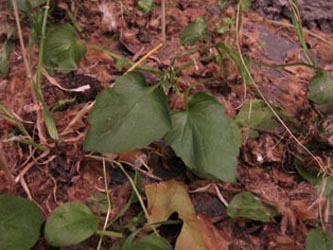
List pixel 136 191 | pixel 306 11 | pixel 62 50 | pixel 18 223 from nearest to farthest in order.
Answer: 1. pixel 18 223
2. pixel 136 191
3. pixel 62 50
4. pixel 306 11

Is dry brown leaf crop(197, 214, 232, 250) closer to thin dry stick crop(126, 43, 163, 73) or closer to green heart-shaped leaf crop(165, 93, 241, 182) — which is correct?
green heart-shaped leaf crop(165, 93, 241, 182)

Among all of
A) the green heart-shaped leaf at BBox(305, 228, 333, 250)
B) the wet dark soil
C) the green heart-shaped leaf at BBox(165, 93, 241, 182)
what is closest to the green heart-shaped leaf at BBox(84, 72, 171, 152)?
the green heart-shaped leaf at BBox(165, 93, 241, 182)

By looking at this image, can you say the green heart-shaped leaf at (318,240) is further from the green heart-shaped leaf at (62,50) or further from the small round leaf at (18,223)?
the green heart-shaped leaf at (62,50)

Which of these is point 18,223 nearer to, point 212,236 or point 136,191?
point 136,191

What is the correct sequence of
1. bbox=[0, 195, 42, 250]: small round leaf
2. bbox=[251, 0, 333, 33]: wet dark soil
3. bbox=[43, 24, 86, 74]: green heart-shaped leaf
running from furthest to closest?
1. bbox=[251, 0, 333, 33]: wet dark soil
2. bbox=[43, 24, 86, 74]: green heart-shaped leaf
3. bbox=[0, 195, 42, 250]: small round leaf

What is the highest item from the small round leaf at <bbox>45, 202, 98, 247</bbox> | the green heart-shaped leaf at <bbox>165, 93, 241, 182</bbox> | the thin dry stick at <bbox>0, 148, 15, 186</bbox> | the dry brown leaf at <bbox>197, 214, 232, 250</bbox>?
the green heart-shaped leaf at <bbox>165, 93, 241, 182</bbox>

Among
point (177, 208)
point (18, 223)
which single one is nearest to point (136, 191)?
point (177, 208)

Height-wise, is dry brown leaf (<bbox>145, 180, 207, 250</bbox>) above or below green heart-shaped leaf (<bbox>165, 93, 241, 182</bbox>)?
below

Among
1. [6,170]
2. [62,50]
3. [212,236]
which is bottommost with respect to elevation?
[212,236]

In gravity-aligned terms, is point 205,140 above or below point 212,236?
above

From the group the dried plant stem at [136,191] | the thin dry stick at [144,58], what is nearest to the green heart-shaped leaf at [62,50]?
the thin dry stick at [144,58]

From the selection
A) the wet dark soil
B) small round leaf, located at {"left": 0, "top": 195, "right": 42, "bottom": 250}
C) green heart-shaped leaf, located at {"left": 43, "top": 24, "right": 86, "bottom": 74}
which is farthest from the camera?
the wet dark soil
